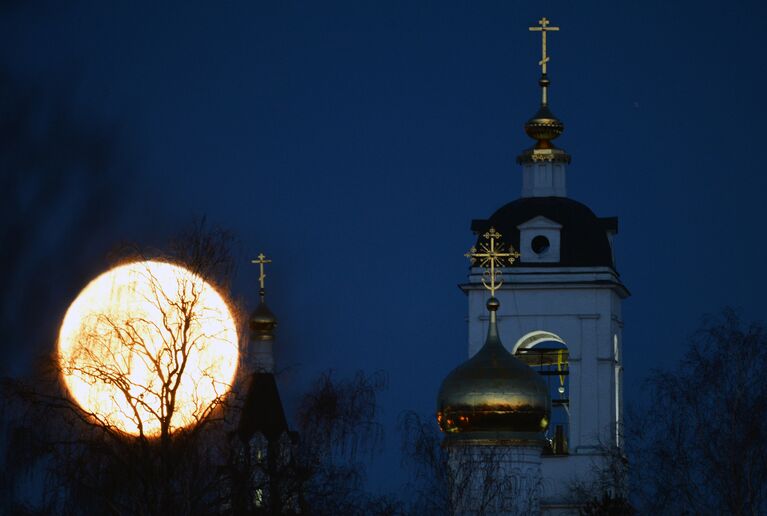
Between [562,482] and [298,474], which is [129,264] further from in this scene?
[562,482]

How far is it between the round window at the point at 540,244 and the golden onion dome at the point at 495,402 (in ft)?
9.70

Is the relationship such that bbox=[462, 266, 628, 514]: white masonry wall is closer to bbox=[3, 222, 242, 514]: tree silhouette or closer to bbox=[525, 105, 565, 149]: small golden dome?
bbox=[525, 105, 565, 149]: small golden dome

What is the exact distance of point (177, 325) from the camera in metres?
34.7

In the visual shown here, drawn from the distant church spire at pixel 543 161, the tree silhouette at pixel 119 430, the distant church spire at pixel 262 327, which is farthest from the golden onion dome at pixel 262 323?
the tree silhouette at pixel 119 430

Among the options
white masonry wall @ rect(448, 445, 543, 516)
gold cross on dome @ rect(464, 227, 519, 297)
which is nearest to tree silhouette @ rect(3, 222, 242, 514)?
white masonry wall @ rect(448, 445, 543, 516)

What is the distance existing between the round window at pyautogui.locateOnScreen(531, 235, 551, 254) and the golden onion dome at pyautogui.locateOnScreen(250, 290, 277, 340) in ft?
15.6

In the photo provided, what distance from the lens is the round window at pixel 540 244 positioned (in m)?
53.7

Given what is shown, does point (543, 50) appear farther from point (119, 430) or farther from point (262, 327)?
point (119, 430)

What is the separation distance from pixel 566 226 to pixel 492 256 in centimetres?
299

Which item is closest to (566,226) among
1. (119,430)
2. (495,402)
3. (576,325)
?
(576,325)

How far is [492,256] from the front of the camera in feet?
168

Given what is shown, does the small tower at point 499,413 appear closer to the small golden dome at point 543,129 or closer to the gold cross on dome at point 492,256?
the gold cross on dome at point 492,256

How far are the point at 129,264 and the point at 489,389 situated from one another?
53.7 ft

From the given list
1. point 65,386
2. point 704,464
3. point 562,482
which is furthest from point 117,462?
point 562,482
